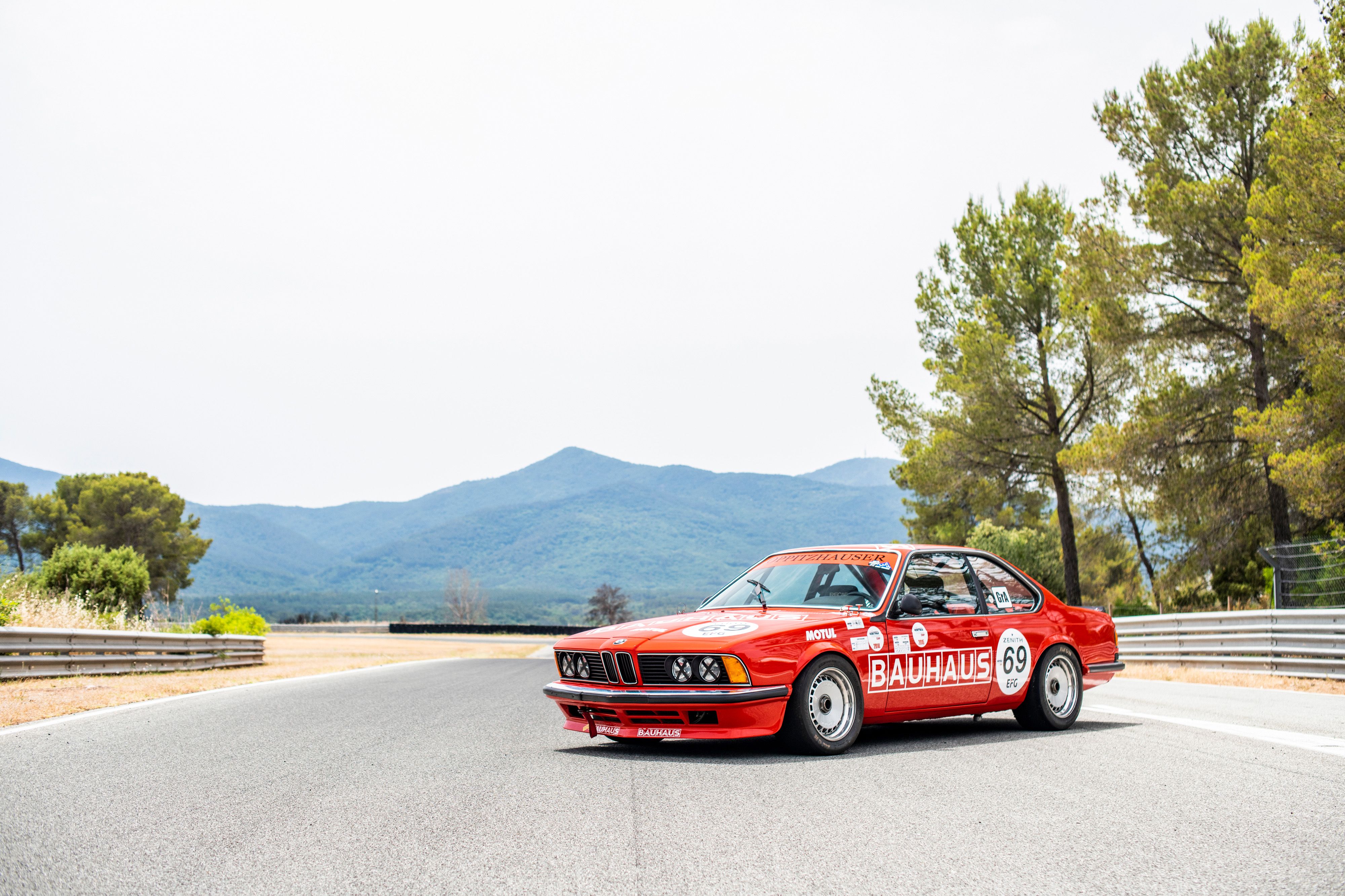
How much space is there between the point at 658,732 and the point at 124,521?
6535cm

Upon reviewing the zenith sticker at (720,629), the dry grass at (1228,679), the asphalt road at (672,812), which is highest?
the zenith sticker at (720,629)

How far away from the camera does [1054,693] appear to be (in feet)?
29.4

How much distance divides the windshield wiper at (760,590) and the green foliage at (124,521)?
60.6 meters

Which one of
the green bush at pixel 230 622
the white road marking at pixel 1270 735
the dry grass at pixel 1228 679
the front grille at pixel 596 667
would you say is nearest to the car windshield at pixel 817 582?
the front grille at pixel 596 667

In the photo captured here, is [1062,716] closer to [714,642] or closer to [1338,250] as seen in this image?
[714,642]

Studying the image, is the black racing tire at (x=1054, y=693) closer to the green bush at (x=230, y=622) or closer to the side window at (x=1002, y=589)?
the side window at (x=1002, y=589)

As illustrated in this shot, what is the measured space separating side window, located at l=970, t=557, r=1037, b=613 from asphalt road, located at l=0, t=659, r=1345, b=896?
98 cm

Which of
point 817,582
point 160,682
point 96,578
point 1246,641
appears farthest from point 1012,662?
point 96,578

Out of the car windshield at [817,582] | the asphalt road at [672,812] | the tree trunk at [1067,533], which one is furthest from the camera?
the tree trunk at [1067,533]

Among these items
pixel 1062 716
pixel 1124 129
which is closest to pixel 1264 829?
pixel 1062 716

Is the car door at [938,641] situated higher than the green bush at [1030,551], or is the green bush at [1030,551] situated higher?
the green bush at [1030,551]

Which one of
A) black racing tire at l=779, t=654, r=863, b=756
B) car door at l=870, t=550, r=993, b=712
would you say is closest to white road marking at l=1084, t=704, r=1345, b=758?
car door at l=870, t=550, r=993, b=712

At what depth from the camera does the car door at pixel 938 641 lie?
7.79m

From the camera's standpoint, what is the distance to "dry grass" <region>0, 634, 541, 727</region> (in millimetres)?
11570
